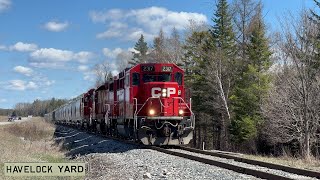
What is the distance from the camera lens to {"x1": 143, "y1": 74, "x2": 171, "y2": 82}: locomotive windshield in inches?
727

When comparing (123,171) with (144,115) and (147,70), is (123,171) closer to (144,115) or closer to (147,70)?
(144,115)

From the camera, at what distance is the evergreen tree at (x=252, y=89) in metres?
35.8

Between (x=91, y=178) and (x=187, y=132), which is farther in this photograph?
(x=187, y=132)

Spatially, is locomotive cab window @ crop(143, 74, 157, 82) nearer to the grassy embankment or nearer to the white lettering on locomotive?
the white lettering on locomotive

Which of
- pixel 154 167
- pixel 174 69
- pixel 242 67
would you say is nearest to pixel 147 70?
pixel 174 69

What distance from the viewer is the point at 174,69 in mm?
18672

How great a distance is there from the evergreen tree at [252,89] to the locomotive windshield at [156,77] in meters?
18.4

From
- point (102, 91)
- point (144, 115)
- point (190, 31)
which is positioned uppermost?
point (190, 31)

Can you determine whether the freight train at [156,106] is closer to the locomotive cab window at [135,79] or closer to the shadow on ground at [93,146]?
the locomotive cab window at [135,79]

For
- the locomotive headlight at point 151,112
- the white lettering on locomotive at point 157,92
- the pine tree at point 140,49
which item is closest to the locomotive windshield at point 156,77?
the white lettering on locomotive at point 157,92

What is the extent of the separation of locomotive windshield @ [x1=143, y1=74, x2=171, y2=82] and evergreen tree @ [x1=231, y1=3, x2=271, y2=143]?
60.4ft

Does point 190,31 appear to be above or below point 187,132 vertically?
above

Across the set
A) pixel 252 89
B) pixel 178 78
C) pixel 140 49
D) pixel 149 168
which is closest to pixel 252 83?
pixel 252 89

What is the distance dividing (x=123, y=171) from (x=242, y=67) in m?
31.5
